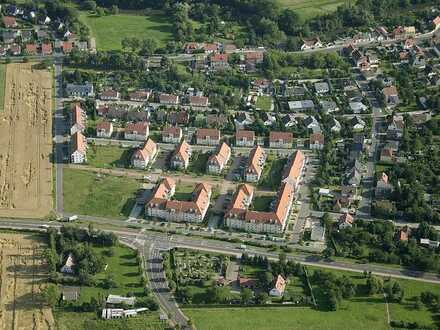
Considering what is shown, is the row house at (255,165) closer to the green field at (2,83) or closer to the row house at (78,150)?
the row house at (78,150)

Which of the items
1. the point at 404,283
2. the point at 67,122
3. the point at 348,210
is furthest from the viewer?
the point at 67,122

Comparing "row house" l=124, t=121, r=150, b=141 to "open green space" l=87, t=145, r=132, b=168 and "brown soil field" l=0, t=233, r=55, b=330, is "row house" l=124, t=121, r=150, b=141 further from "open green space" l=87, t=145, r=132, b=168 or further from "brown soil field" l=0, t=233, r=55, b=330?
"brown soil field" l=0, t=233, r=55, b=330

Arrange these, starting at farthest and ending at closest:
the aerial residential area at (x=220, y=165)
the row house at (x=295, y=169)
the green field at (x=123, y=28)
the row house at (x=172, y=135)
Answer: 1. the green field at (x=123, y=28)
2. the row house at (x=172, y=135)
3. the row house at (x=295, y=169)
4. the aerial residential area at (x=220, y=165)

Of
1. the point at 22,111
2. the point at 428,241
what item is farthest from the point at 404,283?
the point at 22,111

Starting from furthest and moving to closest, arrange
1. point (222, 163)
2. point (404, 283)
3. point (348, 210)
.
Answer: point (222, 163), point (348, 210), point (404, 283)

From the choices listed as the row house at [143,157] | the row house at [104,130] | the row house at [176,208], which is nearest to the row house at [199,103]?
the row house at [104,130]

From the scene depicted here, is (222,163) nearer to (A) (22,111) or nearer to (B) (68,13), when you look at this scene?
(A) (22,111)
